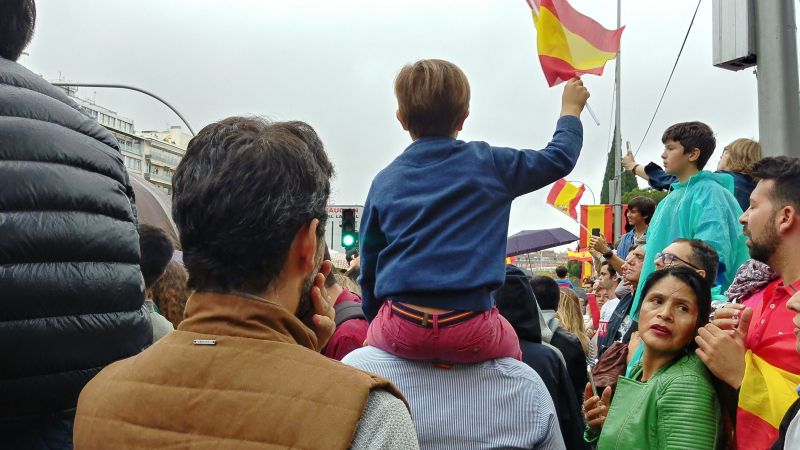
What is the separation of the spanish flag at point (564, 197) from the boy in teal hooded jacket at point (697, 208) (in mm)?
15188

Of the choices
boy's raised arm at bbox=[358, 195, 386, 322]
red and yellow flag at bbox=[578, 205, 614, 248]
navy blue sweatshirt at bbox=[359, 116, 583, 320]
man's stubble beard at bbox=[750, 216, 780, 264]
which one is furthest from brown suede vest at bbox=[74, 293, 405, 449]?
red and yellow flag at bbox=[578, 205, 614, 248]

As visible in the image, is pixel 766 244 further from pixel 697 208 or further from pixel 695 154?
pixel 695 154

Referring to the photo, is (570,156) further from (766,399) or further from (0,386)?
(0,386)

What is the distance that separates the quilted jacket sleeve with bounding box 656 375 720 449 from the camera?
2.75 metres

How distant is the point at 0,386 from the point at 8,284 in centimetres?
25

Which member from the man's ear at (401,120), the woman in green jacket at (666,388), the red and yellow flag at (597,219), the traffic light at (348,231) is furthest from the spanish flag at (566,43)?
the red and yellow flag at (597,219)

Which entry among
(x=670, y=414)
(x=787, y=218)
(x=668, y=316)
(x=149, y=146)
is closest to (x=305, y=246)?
(x=670, y=414)

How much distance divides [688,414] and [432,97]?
1.50 meters

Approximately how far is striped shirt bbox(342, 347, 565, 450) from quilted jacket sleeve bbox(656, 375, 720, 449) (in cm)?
41

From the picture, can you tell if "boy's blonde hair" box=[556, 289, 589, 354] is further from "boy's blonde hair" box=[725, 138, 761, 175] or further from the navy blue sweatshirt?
the navy blue sweatshirt

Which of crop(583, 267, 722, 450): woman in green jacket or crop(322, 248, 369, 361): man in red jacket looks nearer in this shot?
crop(583, 267, 722, 450): woman in green jacket

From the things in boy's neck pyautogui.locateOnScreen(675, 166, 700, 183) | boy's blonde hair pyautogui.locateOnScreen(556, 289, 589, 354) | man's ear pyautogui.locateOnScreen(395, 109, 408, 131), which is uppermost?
man's ear pyautogui.locateOnScreen(395, 109, 408, 131)

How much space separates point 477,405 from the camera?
8.79 feet

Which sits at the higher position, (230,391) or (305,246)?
(305,246)
